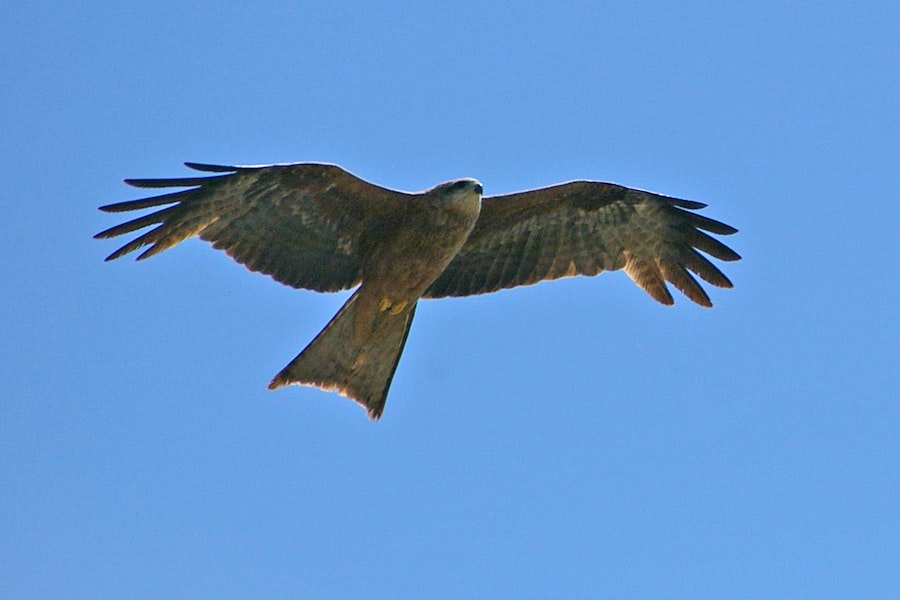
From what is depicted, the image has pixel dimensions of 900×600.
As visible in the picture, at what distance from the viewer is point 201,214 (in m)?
10.8

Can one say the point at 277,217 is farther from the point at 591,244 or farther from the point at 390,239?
the point at 591,244

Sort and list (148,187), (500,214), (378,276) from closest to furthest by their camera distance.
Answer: (148,187) < (378,276) < (500,214)

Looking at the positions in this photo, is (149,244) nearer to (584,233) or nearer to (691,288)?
(584,233)

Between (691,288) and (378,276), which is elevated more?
(691,288)

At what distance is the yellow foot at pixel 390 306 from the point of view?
36.3 ft

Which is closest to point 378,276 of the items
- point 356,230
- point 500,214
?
point 356,230

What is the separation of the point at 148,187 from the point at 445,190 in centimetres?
233

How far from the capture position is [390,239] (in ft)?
36.5

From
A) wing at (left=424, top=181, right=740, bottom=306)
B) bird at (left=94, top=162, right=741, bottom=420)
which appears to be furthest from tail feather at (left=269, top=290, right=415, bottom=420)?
wing at (left=424, top=181, right=740, bottom=306)

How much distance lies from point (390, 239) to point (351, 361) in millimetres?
1073

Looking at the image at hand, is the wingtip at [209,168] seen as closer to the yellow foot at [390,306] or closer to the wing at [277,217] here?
the wing at [277,217]

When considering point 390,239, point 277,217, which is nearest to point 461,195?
point 390,239

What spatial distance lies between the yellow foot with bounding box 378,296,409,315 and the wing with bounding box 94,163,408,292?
0.43m

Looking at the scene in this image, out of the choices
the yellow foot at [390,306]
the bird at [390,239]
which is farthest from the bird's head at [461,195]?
the yellow foot at [390,306]
